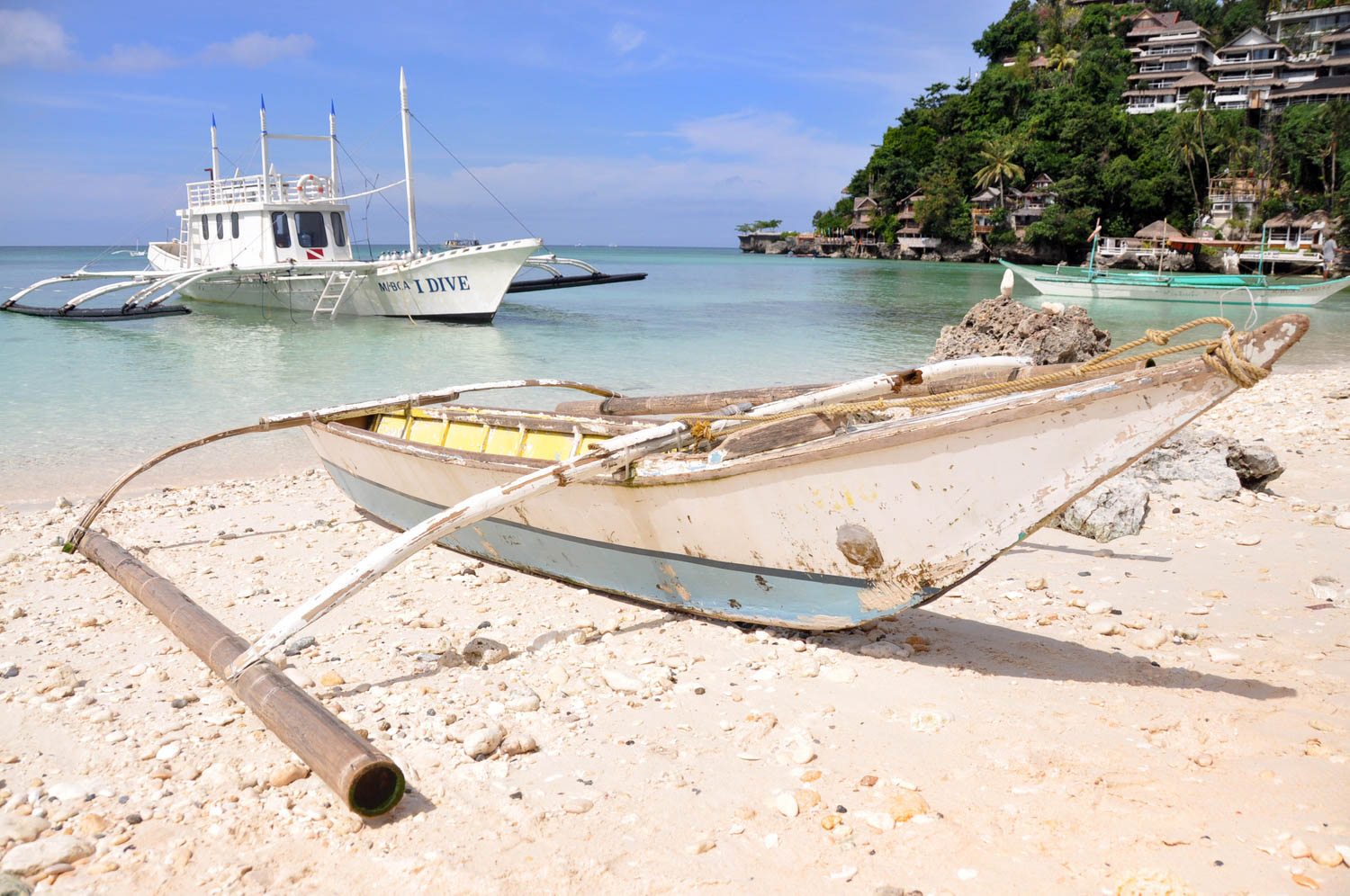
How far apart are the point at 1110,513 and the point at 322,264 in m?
23.3

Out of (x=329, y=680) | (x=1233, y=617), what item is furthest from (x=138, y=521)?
(x=1233, y=617)

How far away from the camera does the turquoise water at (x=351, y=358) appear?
34.3 ft

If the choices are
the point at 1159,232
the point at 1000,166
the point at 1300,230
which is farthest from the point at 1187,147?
the point at 1000,166

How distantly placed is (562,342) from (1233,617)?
1948 cm

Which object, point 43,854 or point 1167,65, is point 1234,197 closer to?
point 1167,65

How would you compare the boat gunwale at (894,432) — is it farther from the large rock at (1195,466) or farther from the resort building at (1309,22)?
the resort building at (1309,22)

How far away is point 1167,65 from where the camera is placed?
237 ft

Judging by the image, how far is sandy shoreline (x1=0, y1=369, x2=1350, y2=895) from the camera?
2.71 metres

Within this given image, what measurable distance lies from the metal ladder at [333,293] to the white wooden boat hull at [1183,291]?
2150 centimetres

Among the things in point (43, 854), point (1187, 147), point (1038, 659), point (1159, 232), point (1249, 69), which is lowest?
point (43, 854)

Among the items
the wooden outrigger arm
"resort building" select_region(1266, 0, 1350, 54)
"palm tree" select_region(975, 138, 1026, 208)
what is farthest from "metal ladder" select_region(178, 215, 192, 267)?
"resort building" select_region(1266, 0, 1350, 54)

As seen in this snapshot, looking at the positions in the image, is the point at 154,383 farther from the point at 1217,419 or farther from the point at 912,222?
the point at 912,222

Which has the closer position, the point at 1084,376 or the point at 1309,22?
the point at 1084,376

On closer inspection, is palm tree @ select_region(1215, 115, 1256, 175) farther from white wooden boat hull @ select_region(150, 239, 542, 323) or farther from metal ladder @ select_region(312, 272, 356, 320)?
metal ladder @ select_region(312, 272, 356, 320)
